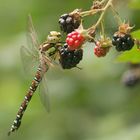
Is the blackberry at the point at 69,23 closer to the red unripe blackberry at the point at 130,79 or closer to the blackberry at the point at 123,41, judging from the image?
the blackberry at the point at 123,41

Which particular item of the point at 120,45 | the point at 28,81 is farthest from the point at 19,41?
the point at 120,45

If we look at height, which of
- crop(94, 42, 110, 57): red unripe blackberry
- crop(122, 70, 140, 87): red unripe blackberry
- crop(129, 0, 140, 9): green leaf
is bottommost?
crop(94, 42, 110, 57): red unripe blackberry

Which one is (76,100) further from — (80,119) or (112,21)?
(112,21)

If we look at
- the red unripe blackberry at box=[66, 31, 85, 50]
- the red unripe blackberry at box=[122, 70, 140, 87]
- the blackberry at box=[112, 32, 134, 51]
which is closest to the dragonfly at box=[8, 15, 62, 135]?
the red unripe blackberry at box=[66, 31, 85, 50]

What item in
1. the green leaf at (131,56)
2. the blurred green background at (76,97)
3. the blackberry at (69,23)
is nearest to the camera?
the blackberry at (69,23)

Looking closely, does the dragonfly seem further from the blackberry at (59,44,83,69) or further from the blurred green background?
the blurred green background

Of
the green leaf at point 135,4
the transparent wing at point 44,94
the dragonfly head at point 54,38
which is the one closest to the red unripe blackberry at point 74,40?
the dragonfly head at point 54,38

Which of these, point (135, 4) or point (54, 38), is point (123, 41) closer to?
point (54, 38)
